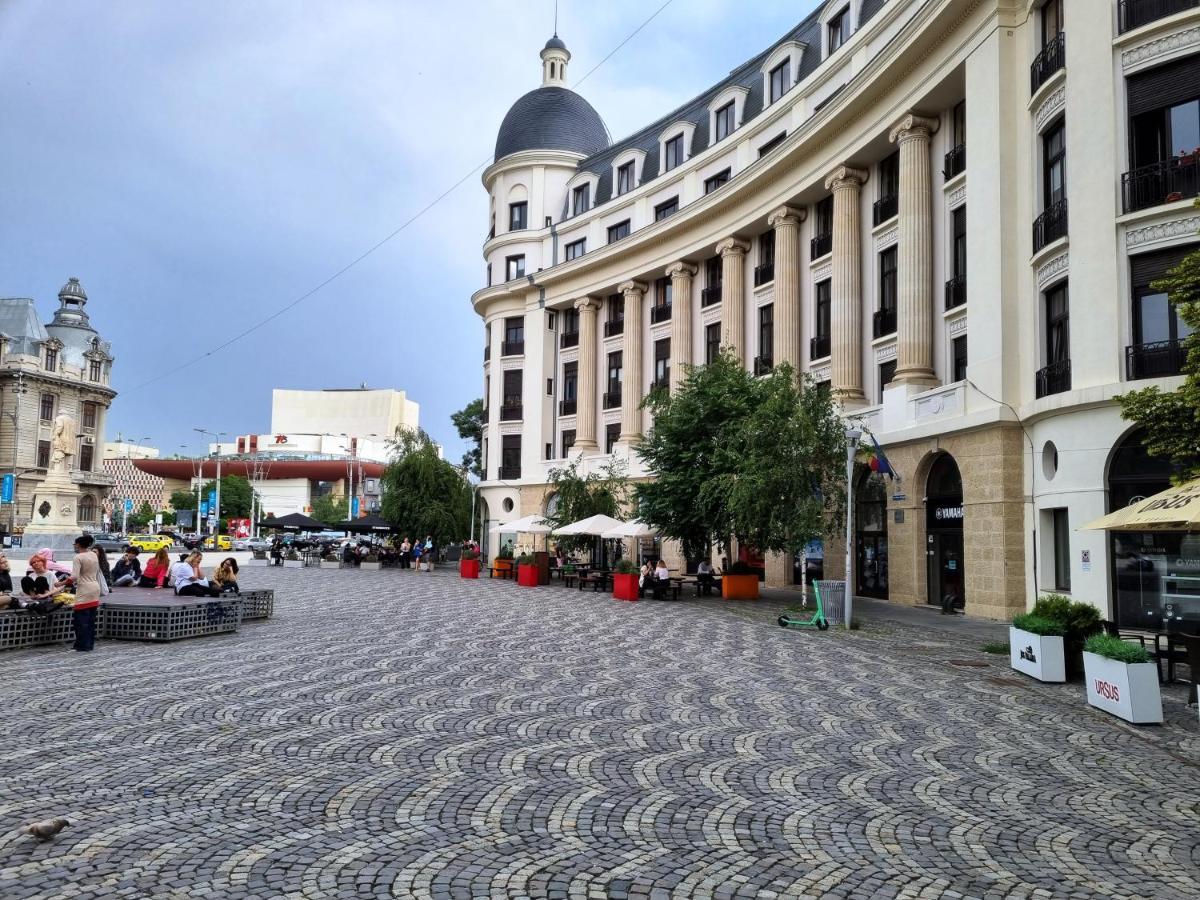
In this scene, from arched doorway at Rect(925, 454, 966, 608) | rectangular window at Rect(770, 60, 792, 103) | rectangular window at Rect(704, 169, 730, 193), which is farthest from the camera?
rectangular window at Rect(704, 169, 730, 193)

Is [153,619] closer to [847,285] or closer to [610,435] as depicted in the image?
[847,285]

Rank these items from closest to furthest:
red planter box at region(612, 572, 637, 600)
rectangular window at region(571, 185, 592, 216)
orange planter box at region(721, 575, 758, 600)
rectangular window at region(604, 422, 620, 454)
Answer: red planter box at region(612, 572, 637, 600) < orange planter box at region(721, 575, 758, 600) < rectangular window at region(604, 422, 620, 454) < rectangular window at region(571, 185, 592, 216)

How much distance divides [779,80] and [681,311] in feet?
35.9

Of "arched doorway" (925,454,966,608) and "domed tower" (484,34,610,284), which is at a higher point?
"domed tower" (484,34,610,284)

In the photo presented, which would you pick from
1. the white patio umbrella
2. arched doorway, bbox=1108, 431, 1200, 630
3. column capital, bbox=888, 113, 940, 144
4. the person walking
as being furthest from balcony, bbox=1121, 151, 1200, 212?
the person walking

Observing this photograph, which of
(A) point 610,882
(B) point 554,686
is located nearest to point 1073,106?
(B) point 554,686

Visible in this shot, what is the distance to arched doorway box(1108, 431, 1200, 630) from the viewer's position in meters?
18.5

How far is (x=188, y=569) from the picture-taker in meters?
18.0

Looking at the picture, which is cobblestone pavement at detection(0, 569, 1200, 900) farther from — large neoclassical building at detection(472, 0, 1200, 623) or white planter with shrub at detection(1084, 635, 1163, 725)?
large neoclassical building at detection(472, 0, 1200, 623)

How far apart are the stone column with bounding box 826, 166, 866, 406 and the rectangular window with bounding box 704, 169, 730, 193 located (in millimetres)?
10042

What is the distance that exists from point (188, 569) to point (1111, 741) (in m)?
15.8

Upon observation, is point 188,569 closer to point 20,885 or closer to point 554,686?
point 554,686

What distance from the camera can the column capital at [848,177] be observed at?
32344 mm

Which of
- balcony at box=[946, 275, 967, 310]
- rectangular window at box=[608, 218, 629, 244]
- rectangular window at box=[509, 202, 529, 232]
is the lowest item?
balcony at box=[946, 275, 967, 310]
